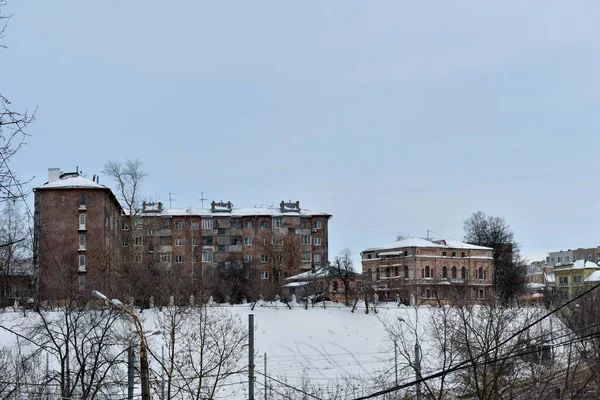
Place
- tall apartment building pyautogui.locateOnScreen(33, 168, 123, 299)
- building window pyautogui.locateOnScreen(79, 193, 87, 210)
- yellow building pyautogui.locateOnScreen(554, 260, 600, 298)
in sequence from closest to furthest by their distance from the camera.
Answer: tall apartment building pyautogui.locateOnScreen(33, 168, 123, 299)
building window pyautogui.locateOnScreen(79, 193, 87, 210)
yellow building pyautogui.locateOnScreen(554, 260, 600, 298)

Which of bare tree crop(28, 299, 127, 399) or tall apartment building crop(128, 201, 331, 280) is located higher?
tall apartment building crop(128, 201, 331, 280)

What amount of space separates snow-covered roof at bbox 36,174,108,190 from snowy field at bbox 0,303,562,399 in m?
19.8

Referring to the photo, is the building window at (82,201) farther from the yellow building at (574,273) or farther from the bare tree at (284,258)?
the yellow building at (574,273)

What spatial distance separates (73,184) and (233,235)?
2366 cm

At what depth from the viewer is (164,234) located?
295ft

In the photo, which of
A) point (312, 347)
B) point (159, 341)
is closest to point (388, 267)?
point (312, 347)

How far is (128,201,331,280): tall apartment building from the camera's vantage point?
8900 centimetres

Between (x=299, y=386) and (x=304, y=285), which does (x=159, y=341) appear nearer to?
(x=299, y=386)

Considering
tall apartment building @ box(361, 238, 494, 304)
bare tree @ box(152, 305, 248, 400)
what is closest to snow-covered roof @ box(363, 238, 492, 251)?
tall apartment building @ box(361, 238, 494, 304)

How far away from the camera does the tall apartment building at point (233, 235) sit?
89.0m

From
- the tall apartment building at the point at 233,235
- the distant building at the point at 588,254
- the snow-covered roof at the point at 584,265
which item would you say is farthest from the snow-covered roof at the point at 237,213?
the distant building at the point at 588,254

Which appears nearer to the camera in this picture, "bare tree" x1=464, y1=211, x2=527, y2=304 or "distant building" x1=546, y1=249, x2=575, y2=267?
"bare tree" x1=464, y1=211, x2=527, y2=304

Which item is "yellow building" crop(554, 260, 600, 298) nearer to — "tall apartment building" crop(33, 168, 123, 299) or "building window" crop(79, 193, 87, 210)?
"tall apartment building" crop(33, 168, 123, 299)

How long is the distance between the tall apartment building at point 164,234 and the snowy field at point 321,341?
13.5 meters
